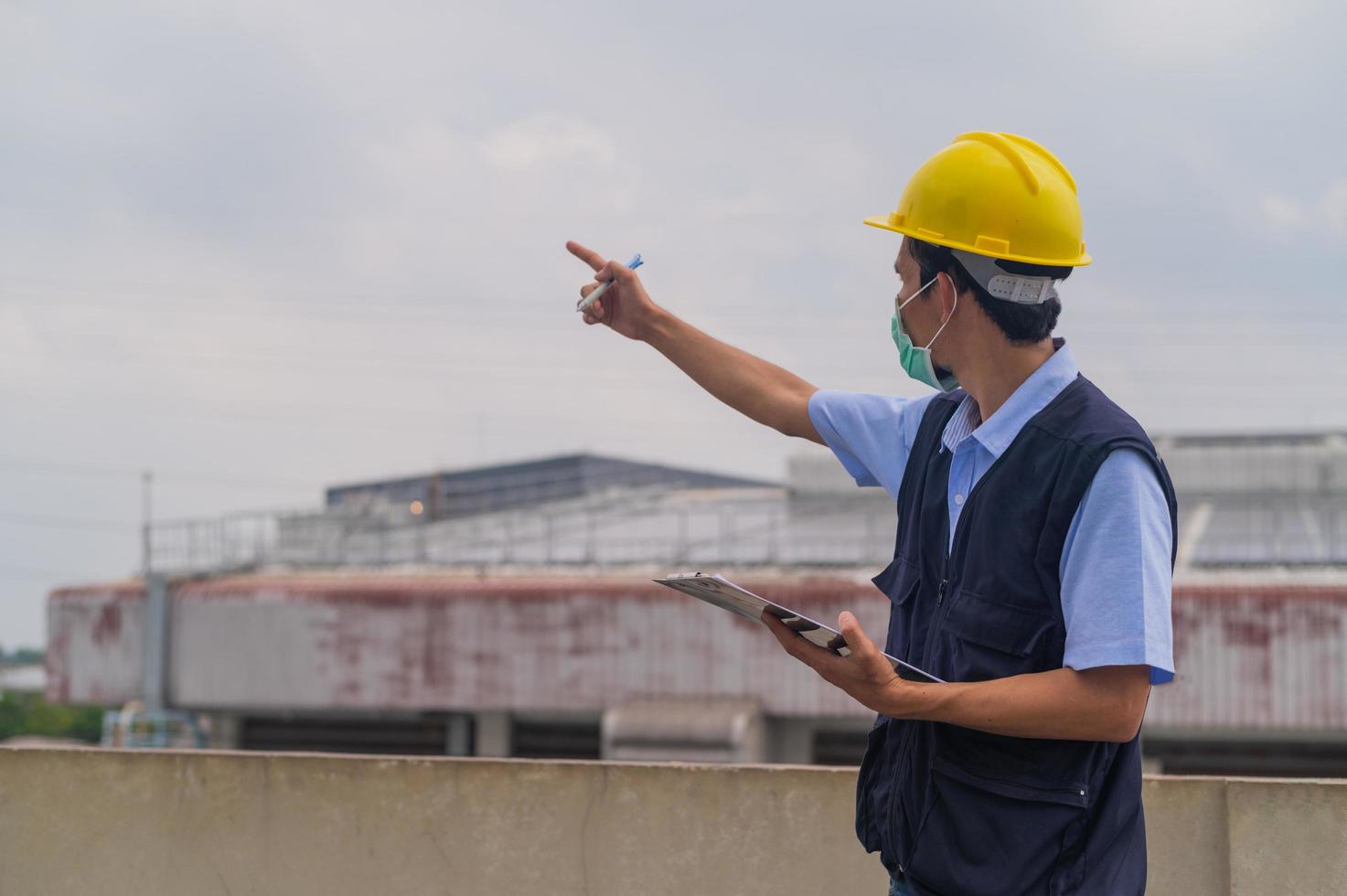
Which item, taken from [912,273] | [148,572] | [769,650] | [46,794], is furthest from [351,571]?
[912,273]

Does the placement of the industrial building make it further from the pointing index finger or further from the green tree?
the green tree

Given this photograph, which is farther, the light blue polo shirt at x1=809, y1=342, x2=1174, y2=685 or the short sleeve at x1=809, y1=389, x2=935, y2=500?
the short sleeve at x1=809, y1=389, x2=935, y2=500

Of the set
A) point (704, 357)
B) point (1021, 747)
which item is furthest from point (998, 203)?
point (704, 357)

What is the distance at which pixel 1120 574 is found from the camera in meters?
2.39

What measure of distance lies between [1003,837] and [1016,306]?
0.95m

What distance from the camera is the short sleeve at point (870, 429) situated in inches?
124

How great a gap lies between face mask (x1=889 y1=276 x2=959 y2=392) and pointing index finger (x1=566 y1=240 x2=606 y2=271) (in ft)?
3.53

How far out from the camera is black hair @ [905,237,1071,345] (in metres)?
2.71

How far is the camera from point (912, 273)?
2871 millimetres

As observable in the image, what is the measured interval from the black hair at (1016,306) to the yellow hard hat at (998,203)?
0.03 meters

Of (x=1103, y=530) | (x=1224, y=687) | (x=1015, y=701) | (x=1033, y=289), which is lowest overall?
(x=1224, y=687)

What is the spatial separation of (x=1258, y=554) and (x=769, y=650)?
27.9 ft

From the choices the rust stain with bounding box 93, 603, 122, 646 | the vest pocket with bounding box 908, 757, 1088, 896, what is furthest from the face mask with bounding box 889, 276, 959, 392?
the rust stain with bounding box 93, 603, 122, 646

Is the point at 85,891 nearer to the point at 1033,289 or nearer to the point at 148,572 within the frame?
the point at 1033,289
